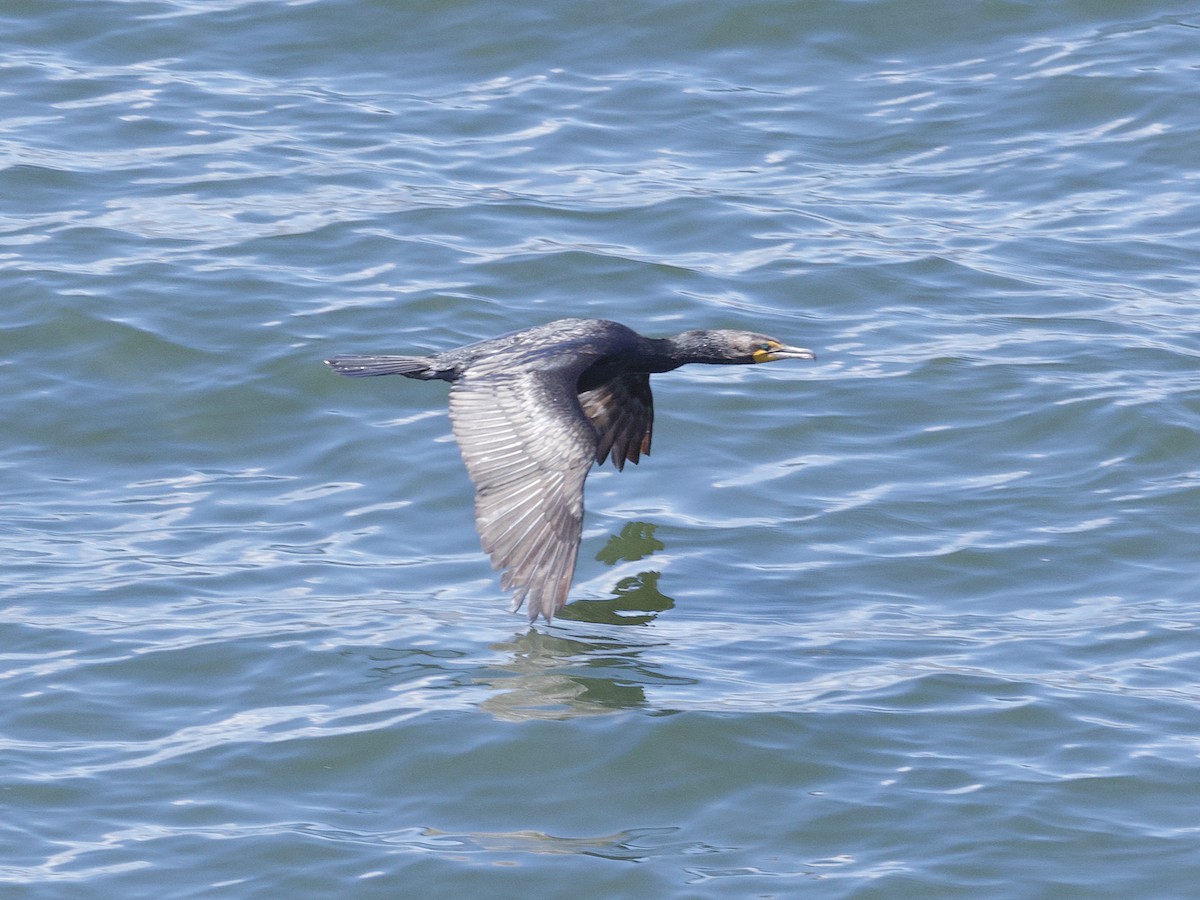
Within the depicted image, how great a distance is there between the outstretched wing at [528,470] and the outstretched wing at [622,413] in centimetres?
118

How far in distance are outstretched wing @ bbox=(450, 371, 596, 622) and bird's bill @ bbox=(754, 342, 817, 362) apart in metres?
1.14

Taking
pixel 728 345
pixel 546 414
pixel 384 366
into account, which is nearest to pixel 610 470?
pixel 728 345

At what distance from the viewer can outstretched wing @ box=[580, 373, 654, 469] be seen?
8781 millimetres

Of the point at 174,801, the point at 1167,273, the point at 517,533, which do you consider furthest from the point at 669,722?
the point at 1167,273

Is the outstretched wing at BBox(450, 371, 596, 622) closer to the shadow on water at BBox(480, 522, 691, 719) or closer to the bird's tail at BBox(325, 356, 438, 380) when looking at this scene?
the shadow on water at BBox(480, 522, 691, 719)

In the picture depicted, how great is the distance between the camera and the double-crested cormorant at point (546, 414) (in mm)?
6691

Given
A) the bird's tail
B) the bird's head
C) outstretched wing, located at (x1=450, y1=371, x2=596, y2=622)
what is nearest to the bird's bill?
the bird's head

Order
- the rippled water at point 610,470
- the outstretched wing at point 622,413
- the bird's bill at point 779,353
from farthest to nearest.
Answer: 1. the outstretched wing at point 622,413
2. the bird's bill at point 779,353
3. the rippled water at point 610,470

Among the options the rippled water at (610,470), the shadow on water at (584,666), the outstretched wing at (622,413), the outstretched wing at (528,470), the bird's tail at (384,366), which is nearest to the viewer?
the rippled water at (610,470)

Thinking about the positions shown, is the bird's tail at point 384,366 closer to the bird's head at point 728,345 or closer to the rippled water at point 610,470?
the rippled water at point 610,470

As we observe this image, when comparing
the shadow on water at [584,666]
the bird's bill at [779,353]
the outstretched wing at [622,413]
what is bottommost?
the shadow on water at [584,666]

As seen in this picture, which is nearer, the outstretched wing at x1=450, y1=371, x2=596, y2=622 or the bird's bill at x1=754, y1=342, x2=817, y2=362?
the outstretched wing at x1=450, y1=371, x2=596, y2=622

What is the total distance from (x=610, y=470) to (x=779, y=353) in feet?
4.00

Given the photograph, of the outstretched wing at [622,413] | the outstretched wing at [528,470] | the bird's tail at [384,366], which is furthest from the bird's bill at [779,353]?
the bird's tail at [384,366]
